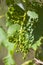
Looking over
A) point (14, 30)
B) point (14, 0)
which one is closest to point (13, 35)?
point (14, 30)

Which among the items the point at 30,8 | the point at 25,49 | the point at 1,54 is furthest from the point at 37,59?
the point at 1,54

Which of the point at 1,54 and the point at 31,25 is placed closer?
the point at 31,25

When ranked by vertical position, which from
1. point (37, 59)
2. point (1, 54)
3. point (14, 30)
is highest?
point (1, 54)

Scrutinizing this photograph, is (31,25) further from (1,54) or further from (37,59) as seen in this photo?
(1,54)

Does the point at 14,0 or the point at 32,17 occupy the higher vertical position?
the point at 14,0
